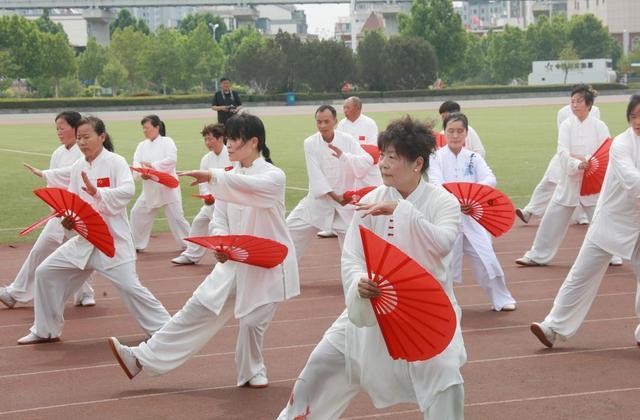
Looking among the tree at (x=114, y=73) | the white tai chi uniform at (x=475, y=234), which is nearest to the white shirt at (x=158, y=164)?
the white tai chi uniform at (x=475, y=234)

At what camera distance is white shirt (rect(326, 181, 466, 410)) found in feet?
15.4

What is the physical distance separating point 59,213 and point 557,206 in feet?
18.8

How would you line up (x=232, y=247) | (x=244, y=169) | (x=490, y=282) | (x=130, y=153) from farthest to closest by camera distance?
1. (x=130, y=153)
2. (x=490, y=282)
3. (x=244, y=169)
4. (x=232, y=247)

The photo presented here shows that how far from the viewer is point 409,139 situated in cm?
488

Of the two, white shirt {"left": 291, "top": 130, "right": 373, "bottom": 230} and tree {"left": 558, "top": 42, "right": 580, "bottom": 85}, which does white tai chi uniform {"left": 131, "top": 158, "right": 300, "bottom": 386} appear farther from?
tree {"left": 558, "top": 42, "right": 580, "bottom": 85}

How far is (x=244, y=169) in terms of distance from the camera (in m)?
6.57

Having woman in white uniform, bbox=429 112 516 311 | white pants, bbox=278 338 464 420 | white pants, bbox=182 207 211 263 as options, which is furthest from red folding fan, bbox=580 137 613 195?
white pants, bbox=278 338 464 420

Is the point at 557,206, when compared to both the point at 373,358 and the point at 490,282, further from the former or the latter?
the point at 373,358

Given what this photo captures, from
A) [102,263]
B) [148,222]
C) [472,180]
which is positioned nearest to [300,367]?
[102,263]

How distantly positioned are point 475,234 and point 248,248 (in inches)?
134

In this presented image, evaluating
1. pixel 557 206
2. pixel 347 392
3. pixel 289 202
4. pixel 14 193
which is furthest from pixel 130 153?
pixel 347 392

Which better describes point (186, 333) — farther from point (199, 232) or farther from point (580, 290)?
point (199, 232)

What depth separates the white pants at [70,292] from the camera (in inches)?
305

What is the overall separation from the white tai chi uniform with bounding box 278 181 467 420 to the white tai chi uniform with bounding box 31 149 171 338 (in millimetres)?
2918
